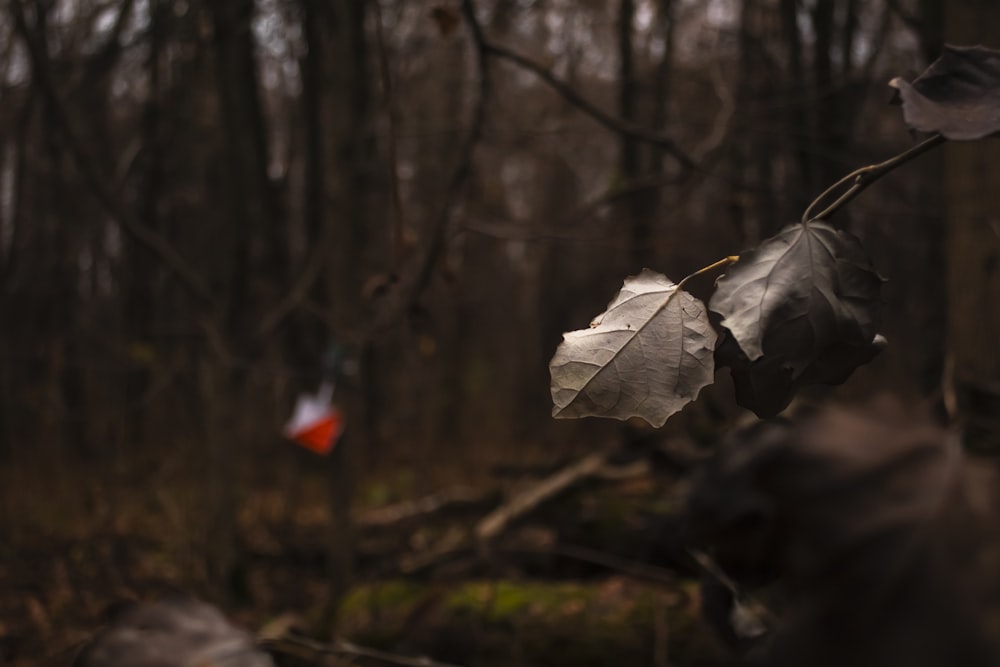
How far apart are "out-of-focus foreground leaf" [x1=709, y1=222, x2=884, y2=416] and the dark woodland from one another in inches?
1.7

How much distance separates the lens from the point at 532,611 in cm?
320

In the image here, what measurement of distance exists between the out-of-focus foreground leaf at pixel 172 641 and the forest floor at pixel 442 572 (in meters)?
0.30

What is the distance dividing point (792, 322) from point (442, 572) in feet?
11.1

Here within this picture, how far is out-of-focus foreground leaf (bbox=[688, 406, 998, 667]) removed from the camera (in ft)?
0.97

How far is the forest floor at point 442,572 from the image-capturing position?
304cm

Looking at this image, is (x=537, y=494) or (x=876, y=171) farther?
(x=537, y=494)

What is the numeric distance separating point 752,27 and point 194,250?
441cm

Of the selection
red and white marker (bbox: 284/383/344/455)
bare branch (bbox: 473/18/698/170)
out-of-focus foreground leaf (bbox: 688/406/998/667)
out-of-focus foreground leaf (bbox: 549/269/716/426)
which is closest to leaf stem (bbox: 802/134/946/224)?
out-of-focus foreground leaf (bbox: 549/269/716/426)

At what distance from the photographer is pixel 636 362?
2.02 ft

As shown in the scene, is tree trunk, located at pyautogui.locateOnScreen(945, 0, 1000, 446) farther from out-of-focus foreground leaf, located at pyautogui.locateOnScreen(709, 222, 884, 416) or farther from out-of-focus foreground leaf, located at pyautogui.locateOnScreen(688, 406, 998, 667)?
out-of-focus foreground leaf, located at pyautogui.locateOnScreen(688, 406, 998, 667)

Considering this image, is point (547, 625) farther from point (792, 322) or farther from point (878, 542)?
point (878, 542)

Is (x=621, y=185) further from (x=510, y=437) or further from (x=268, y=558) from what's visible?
(x=510, y=437)

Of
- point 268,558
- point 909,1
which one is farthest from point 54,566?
point 909,1

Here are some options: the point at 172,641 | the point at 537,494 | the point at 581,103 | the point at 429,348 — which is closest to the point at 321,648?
the point at 172,641
